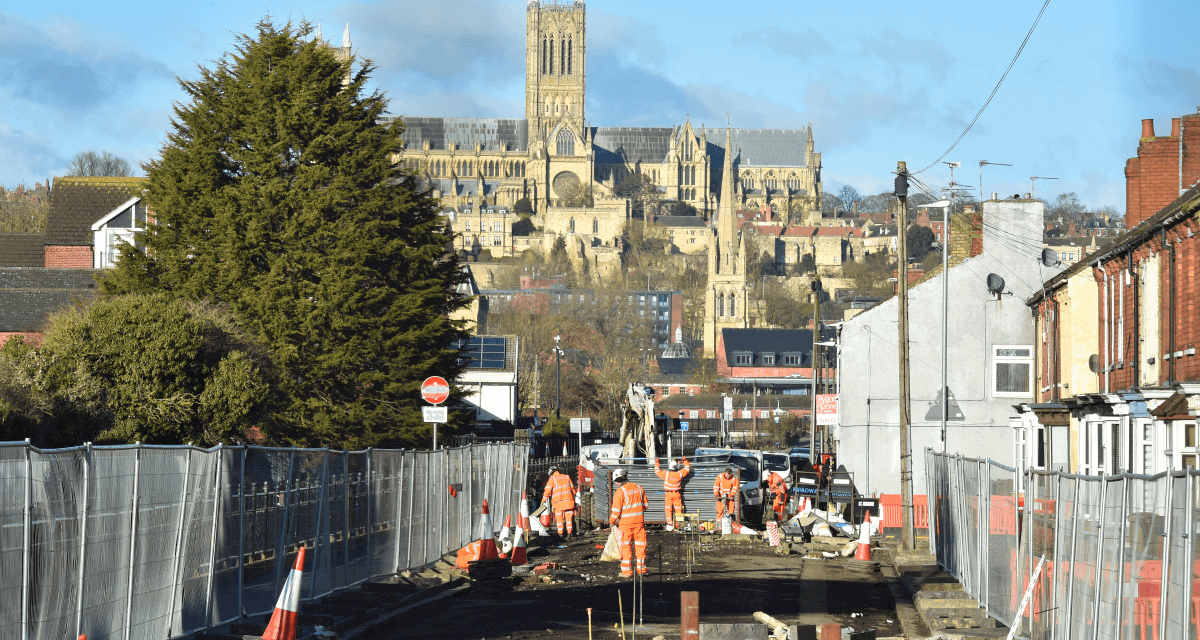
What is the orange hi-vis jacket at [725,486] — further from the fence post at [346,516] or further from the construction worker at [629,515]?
the fence post at [346,516]

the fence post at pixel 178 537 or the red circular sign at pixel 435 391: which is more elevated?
the red circular sign at pixel 435 391

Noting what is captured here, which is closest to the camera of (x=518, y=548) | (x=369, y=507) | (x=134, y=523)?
(x=134, y=523)

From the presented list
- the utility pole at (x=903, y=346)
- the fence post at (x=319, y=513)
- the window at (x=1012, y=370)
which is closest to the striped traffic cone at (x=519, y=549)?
the fence post at (x=319, y=513)

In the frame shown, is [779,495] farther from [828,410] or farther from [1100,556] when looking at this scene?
[1100,556]

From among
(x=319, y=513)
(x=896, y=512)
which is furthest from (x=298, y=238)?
(x=319, y=513)

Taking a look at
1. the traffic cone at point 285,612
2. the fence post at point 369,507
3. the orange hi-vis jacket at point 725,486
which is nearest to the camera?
the traffic cone at point 285,612

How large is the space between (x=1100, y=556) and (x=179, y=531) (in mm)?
6966

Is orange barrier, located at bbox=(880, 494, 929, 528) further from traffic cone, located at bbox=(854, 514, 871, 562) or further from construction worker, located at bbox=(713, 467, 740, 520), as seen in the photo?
traffic cone, located at bbox=(854, 514, 871, 562)

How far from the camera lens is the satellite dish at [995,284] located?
117ft

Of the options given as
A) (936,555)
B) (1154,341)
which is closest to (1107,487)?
(936,555)

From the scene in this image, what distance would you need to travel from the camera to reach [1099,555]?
29.8 ft

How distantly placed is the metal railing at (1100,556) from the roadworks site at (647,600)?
2.93 feet

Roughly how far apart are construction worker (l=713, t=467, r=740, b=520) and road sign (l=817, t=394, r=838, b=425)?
873cm

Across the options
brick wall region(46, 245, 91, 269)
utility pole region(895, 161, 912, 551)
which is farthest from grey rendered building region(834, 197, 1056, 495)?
brick wall region(46, 245, 91, 269)
